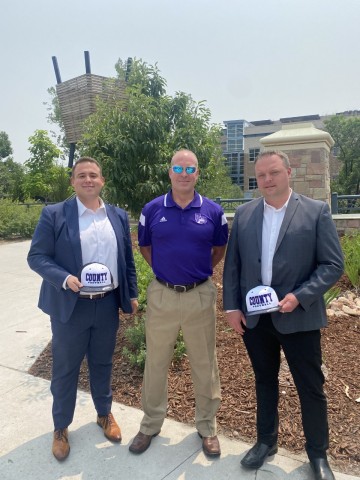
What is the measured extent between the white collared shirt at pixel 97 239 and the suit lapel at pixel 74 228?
0.03 meters

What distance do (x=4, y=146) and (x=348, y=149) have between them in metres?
46.3

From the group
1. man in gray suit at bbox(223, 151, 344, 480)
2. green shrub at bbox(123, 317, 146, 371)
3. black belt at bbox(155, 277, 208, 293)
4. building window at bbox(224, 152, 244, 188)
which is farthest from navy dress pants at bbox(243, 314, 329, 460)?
building window at bbox(224, 152, 244, 188)

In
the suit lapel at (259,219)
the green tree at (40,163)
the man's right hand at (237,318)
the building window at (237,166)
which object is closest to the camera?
the suit lapel at (259,219)

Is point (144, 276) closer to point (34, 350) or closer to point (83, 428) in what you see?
point (34, 350)

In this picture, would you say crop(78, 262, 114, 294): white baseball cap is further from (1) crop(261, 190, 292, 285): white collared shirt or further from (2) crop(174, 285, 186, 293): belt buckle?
(1) crop(261, 190, 292, 285): white collared shirt

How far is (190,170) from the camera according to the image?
2660mm

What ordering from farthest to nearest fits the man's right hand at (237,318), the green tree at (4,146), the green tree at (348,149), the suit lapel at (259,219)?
1. the green tree at (4,146)
2. the green tree at (348,149)
3. the man's right hand at (237,318)
4. the suit lapel at (259,219)

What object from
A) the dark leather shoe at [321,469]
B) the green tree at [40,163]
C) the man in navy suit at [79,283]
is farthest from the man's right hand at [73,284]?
the green tree at [40,163]

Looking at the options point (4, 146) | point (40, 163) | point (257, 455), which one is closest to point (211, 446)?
point (257, 455)

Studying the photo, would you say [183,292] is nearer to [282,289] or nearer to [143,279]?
[282,289]

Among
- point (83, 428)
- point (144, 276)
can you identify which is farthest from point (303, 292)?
point (144, 276)

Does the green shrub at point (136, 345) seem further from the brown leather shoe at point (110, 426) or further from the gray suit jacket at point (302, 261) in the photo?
the gray suit jacket at point (302, 261)

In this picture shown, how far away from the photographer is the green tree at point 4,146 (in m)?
57.1

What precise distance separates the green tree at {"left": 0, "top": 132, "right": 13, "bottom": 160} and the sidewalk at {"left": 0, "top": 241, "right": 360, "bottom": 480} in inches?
2354
